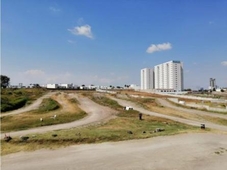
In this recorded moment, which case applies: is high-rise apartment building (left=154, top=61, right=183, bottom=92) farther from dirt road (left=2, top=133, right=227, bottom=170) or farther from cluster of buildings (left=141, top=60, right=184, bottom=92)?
dirt road (left=2, top=133, right=227, bottom=170)

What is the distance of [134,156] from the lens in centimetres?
1664

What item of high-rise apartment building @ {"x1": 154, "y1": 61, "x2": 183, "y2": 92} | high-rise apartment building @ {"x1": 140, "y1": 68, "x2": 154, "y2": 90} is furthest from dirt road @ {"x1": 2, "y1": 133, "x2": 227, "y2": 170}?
high-rise apartment building @ {"x1": 140, "y1": 68, "x2": 154, "y2": 90}

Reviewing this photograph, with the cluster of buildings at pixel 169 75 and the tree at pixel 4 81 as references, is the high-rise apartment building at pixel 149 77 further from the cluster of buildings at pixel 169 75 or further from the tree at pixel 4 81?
the tree at pixel 4 81

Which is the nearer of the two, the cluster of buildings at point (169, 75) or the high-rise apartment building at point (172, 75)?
the high-rise apartment building at point (172, 75)

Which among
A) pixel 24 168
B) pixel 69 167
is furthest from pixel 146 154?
pixel 24 168

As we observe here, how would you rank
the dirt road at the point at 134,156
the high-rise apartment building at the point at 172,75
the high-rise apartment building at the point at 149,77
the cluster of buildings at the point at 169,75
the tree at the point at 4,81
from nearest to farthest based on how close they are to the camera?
the dirt road at the point at 134,156 → the tree at the point at 4,81 → the high-rise apartment building at the point at 172,75 → the cluster of buildings at the point at 169,75 → the high-rise apartment building at the point at 149,77

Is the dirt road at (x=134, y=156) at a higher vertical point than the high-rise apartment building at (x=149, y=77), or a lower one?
lower

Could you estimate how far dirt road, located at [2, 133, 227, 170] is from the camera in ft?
48.9

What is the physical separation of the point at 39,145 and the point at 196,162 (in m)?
12.4

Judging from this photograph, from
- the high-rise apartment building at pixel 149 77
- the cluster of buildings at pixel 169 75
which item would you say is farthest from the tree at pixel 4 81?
the high-rise apartment building at pixel 149 77

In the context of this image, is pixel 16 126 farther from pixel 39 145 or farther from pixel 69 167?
pixel 69 167

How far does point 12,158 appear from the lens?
1700 centimetres

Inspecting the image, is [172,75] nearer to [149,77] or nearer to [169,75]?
[169,75]

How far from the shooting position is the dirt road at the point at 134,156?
1491 cm
